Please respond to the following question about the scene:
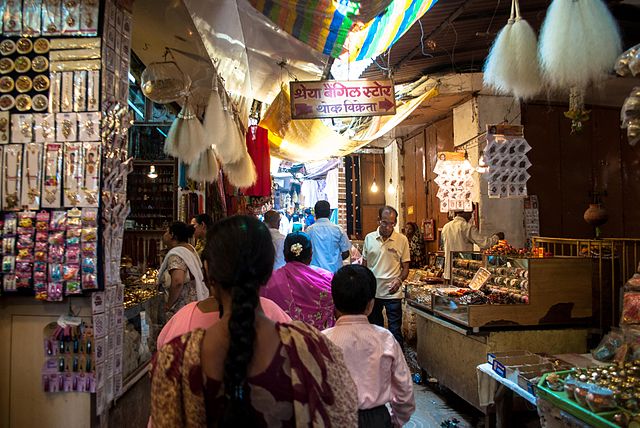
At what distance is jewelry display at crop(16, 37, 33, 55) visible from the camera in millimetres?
2771

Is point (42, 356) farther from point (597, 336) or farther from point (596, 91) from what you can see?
point (596, 91)

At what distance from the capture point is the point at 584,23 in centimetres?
251

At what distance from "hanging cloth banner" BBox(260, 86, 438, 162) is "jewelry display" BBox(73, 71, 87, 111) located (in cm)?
359

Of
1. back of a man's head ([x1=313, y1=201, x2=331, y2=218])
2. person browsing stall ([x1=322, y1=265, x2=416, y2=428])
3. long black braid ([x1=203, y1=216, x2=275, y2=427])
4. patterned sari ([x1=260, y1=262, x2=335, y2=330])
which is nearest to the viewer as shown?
long black braid ([x1=203, y1=216, x2=275, y2=427])

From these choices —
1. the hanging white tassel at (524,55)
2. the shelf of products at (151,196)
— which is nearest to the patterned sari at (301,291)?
the hanging white tassel at (524,55)

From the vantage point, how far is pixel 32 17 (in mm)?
2771

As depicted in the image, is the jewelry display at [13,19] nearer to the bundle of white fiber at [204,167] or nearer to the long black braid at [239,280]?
the long black braid at [239,280]

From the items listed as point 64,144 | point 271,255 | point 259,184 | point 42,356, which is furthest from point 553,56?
point 259,184

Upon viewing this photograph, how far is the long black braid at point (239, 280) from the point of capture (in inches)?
43.7

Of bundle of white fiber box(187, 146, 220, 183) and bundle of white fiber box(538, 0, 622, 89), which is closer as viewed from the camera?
bundle of white fiber box(538, 0, 622, 89)

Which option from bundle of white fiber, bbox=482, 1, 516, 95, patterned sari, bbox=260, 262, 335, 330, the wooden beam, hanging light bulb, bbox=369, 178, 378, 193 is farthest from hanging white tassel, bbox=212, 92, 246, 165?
hanging light bulb, bbox=369, 178, 378, 193

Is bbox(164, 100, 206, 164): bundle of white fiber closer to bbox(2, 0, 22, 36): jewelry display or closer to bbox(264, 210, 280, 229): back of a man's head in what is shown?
bbox(264, 210, 280, 229): back of a man's head

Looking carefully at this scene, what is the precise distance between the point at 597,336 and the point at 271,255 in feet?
13.8

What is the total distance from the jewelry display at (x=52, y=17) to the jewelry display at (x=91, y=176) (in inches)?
27.7
